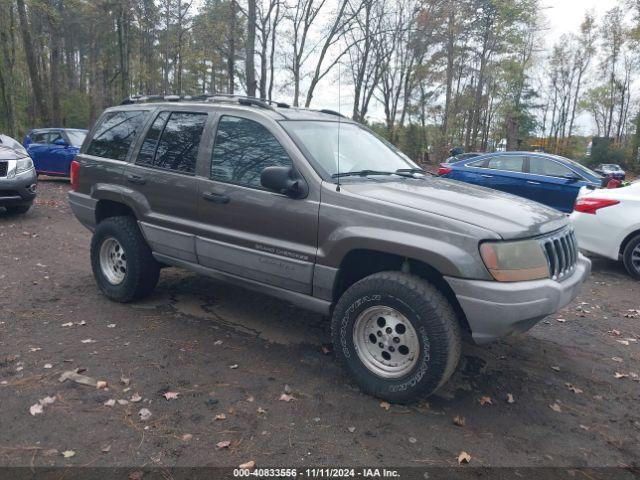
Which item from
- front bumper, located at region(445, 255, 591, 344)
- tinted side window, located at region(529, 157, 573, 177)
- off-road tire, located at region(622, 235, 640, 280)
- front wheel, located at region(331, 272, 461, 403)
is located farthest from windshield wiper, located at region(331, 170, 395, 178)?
tinted side window, located at region(529, 157, 573, 177)

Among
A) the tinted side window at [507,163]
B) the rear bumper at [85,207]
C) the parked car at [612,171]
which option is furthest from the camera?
the parked car at [612,171]

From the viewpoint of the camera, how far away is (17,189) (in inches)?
352

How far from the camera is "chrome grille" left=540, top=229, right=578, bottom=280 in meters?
3.38

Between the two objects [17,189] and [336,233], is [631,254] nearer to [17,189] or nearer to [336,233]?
[336,233]

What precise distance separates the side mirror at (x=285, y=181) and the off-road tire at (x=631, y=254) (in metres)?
5.47

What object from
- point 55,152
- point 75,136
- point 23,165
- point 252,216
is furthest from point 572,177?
point 55,152

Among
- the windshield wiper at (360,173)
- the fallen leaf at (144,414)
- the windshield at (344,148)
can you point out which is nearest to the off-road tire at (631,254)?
the windshield at (344,148)

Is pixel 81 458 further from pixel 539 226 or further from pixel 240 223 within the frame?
pixel 539 226

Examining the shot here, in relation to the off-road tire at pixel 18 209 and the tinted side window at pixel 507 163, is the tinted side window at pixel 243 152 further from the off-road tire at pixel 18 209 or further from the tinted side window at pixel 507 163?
the tinted side window at pixel 507 163

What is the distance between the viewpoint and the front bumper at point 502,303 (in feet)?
9.96

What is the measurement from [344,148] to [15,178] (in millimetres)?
7154

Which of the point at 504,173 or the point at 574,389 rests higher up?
the point at 504,173

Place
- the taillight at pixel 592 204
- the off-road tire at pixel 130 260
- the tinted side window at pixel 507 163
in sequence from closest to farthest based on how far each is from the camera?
1. the off-road tire at pixel 130 260
2. the taillight at pixel 592 204
3. the tinted side window at pixel 507 163

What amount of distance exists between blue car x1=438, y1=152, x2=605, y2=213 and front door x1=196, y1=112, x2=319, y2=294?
757 centimetres
